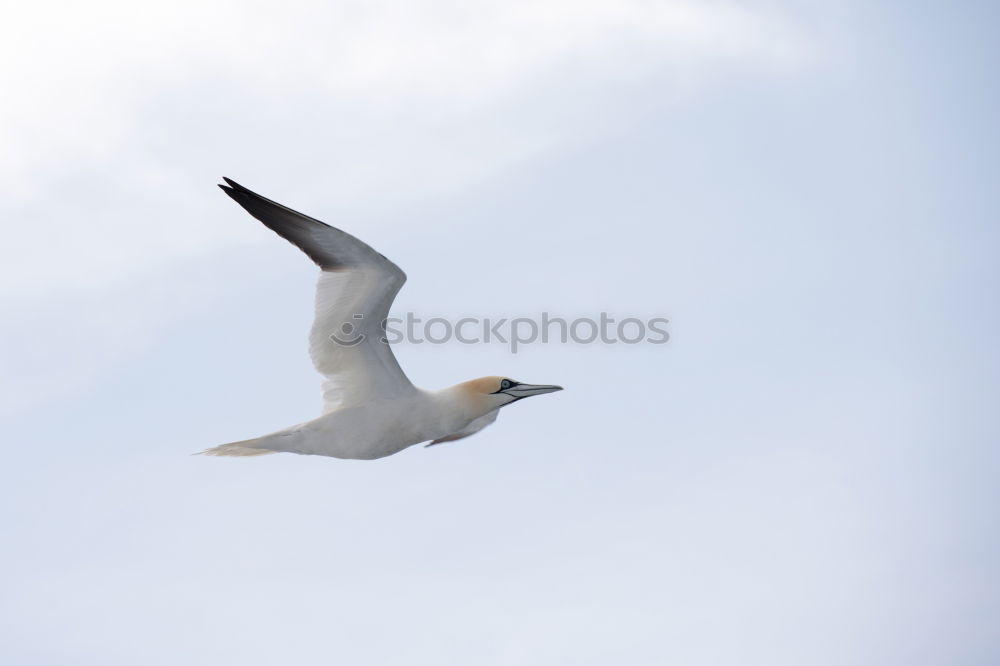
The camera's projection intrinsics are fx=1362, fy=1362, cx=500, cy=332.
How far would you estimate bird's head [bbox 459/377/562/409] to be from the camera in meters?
13.3

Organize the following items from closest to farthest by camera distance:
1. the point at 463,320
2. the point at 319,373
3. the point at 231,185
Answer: the point at 231,185, the point at 319,373, the point at 463,320

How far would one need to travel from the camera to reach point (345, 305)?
12.8m

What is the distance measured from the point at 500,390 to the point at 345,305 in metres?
1.80

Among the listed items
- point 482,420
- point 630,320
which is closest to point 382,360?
point 482,420

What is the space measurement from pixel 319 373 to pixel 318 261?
1.21 metres

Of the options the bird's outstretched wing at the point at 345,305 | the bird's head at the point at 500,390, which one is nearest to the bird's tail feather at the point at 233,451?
the bird's outstretched wing at the point at 345,305

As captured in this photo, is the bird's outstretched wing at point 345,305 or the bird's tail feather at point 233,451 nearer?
the bird's outstretched wing at point 345,305

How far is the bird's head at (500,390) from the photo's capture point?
43.7ft

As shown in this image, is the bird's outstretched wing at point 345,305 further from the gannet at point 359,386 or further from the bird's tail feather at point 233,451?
the bird's tail feather at point 233,451

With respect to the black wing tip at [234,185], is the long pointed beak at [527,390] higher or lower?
lower

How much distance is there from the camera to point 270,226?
1249 cm

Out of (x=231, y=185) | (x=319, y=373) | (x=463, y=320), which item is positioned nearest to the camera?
(x=231, y=185)

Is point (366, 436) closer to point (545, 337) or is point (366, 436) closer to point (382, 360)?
point (382, 360)

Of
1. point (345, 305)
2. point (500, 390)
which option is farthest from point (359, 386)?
point (500, 390)
